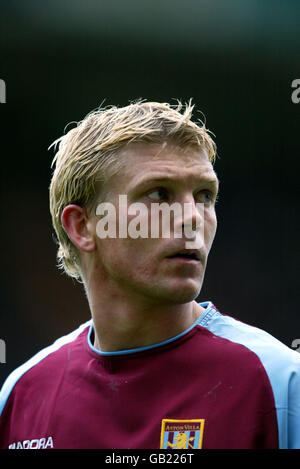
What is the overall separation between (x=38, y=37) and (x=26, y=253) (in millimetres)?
2199

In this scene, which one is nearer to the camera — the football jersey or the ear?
the football jersey

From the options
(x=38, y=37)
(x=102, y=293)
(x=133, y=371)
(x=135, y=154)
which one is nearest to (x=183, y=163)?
(x=135, y=154)

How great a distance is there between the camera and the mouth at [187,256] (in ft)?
5.25

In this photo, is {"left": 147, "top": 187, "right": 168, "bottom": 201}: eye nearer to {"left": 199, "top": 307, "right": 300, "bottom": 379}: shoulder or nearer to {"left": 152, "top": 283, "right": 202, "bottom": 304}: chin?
{"left": 152, "top": 283, "right": 202, "bottom": 304}: chin

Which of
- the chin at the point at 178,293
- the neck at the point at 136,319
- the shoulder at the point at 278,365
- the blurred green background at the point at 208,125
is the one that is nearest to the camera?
the shoulder at the point at 278,365

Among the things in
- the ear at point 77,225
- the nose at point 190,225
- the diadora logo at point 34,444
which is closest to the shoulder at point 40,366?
the diadora logo at point 34,444

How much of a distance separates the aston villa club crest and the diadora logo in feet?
1.24

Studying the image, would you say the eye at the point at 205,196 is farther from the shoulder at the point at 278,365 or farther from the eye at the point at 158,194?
the shoulder at the point at 278,365

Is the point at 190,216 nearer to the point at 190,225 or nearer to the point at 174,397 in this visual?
the point at 190,225

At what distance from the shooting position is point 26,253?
6.05 metres

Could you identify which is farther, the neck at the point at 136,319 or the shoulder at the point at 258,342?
the neck at the point at 136,319

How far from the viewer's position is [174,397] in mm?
1608

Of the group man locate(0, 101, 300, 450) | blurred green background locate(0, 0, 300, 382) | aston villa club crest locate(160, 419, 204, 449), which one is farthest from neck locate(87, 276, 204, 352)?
blurred green background locate(0, 0, 300, 382)

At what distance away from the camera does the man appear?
5.02 ft
